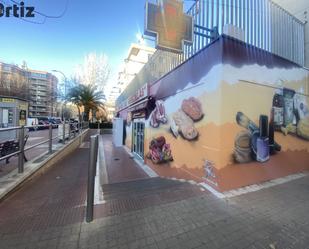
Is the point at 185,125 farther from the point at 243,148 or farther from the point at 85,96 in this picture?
the point at 85,96

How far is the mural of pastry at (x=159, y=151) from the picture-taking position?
6.23 metres

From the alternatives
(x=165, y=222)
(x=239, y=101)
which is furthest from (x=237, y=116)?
(x=165, y=222)

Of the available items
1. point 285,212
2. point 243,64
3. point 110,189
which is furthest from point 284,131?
point 110,189

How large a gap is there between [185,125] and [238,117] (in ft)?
4.97

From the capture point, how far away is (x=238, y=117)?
378 centimetres

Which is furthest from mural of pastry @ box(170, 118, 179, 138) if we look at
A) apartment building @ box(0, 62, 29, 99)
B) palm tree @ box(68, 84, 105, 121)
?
apartment building @ box(0, 62, 29, 99)

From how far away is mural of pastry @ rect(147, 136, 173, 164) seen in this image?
6.23 meters

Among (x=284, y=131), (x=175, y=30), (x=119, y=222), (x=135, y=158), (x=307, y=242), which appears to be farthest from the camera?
(x=135, y=158)

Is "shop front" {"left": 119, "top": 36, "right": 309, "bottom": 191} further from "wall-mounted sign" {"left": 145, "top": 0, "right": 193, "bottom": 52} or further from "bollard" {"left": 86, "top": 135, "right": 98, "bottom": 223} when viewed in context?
"bollard" {"left": 86, "top": 135, "right": 98, "bottom": 223}

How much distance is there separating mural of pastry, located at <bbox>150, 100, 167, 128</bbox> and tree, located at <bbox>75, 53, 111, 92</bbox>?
20.1m

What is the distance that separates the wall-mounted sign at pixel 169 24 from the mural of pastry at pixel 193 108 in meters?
1.28

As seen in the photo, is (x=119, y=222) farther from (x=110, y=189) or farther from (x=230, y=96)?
(x=230, y=96)

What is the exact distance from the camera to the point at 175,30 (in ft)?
14.1

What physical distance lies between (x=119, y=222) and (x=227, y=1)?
214 inches
